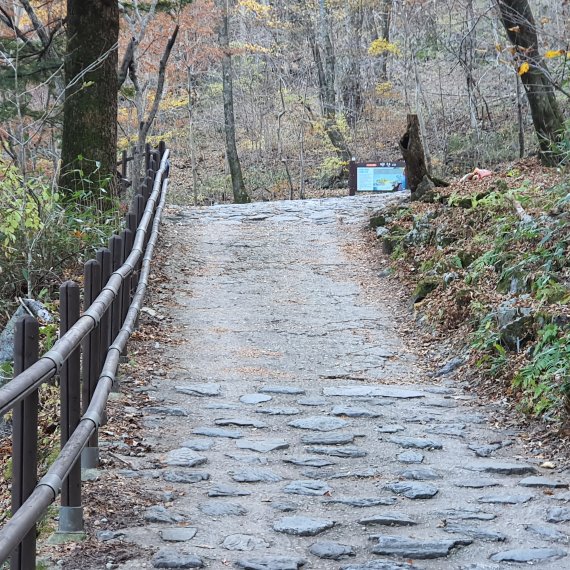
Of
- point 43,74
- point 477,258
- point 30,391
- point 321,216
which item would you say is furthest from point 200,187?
point 30,391

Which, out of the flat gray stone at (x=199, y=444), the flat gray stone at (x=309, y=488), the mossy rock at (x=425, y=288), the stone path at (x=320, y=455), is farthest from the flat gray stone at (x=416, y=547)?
the mossy rock at (x=425, y=288)

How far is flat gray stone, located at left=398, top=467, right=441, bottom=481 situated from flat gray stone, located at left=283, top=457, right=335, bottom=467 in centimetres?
50

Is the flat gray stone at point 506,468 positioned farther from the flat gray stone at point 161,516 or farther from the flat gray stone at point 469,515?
the flat gray stone at point 161,516

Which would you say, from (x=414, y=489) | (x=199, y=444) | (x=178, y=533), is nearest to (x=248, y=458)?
(x=199, y=444)

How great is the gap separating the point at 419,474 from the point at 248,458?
3.67 feet

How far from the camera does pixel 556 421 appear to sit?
5902mm

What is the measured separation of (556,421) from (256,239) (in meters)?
8.98

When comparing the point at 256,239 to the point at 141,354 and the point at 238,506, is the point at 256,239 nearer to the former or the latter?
the point at 141,354

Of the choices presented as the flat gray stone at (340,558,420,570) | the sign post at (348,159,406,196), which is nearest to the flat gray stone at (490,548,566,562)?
the flat gray stone at (340,558,420,570)

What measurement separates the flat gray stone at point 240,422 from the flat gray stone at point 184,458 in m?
0.74

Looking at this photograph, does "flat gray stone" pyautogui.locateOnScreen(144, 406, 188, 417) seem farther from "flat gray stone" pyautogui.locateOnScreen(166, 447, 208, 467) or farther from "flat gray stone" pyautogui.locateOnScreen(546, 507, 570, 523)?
"flat gray stone" pyautogui.locateOnScreen(546, 507, 570, 523)

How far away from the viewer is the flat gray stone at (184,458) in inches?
205

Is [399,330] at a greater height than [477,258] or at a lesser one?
lesser

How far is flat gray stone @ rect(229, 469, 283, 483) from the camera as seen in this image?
197 inches
